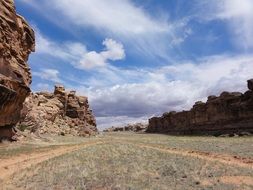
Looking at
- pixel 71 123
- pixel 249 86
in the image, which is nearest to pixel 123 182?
pixel 249 86

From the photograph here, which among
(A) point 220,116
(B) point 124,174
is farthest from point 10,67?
(A) point 220,116

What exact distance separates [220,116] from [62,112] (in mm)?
48416

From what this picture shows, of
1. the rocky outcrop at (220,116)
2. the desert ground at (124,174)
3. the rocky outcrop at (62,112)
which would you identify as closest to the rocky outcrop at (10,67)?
the desert ground at (124,174)

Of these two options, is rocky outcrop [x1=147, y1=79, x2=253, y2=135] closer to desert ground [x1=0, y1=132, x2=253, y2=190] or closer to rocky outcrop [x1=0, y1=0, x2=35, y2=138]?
rocky outcrop [x1=0, y1=0, x2=35, y2=138]

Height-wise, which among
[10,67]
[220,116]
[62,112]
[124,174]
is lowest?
[124,174]

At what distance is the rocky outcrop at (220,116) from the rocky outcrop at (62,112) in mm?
36631

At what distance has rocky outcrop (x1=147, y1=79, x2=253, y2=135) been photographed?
94.1 meters

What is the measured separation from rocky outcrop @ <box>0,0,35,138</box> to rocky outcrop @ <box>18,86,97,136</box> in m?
34.1

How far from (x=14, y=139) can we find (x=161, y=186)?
33.3m

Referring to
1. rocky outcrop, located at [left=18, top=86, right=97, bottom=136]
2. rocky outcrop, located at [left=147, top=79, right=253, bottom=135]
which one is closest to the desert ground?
rocky outcrop, located at [left=18, top=86, right=97, bottom=136]

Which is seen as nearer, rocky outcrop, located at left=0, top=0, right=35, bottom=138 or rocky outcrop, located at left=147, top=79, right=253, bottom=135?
rocky outcrop, located at left=0, top=0, right=35, bottom=138

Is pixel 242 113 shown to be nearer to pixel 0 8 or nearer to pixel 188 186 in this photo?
pixel 0 8

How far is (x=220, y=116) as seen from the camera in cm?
10938

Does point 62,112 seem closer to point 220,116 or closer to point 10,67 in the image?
point 220,116
